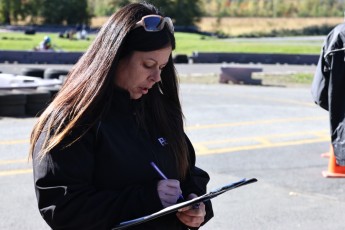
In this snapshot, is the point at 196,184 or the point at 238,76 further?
the point at 238,76

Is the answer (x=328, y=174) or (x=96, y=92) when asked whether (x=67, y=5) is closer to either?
(x=328, y=174)

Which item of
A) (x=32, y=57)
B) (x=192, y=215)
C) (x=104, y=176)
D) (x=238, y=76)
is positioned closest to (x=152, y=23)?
(x=104, y=176)

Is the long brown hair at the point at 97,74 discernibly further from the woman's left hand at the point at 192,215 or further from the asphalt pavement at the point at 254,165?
the asphalt pavement at the point at 254,165

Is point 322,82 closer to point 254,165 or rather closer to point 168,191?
point 254,165

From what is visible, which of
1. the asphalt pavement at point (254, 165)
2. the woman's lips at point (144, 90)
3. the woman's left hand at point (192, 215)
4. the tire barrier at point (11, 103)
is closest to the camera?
the woman's left hand at point (192, 215)

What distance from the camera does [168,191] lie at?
7.78 ft

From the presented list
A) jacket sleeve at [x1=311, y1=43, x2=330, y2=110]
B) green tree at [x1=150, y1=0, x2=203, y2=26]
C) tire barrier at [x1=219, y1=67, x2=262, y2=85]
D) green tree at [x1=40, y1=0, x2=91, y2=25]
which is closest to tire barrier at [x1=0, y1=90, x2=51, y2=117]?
jacket sleeve at [x1=311, y1=43, x2=330, y2=110]

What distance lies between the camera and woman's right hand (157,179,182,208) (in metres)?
2.36

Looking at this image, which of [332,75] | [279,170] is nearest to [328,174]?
[279,170]

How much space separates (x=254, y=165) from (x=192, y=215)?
20.3ft

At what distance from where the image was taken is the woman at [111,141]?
2.25 metres

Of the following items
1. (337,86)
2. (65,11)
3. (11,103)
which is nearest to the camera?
(337,86)

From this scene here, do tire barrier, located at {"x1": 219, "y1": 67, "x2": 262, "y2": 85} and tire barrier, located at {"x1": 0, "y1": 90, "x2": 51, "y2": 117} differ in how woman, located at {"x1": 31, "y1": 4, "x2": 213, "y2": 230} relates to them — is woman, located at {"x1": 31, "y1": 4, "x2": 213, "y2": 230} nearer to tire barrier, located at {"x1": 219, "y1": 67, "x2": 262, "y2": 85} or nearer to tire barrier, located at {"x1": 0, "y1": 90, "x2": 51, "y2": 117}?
tire barrier, located at {"x1": 0, "y1": 90, "x2": 51, "y2": 117}

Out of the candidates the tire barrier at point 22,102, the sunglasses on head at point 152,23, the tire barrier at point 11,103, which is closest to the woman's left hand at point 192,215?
the sunglasses on head at point 152,23
